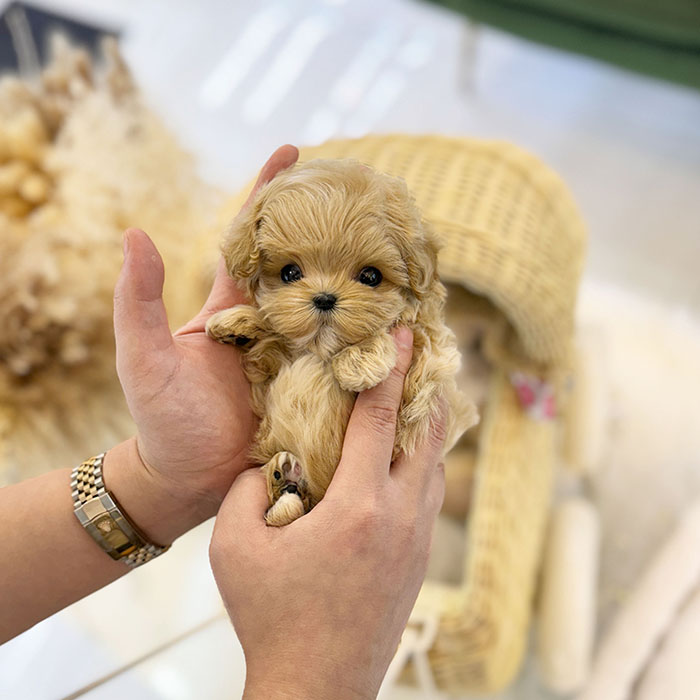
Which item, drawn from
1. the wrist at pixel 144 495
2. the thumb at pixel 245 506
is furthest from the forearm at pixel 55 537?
the thumb at pixel 245 506

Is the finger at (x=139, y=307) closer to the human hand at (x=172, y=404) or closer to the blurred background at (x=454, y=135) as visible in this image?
the human hand at (x=172, y=404)

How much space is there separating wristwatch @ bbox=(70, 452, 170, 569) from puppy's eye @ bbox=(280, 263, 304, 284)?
330mm

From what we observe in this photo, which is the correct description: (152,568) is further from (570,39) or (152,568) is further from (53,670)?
(570,39)

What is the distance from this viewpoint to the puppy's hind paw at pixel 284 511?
25.7 inches

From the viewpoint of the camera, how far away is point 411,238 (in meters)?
0.64

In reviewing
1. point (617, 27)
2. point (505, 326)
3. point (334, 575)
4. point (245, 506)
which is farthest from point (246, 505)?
point (617, 27)

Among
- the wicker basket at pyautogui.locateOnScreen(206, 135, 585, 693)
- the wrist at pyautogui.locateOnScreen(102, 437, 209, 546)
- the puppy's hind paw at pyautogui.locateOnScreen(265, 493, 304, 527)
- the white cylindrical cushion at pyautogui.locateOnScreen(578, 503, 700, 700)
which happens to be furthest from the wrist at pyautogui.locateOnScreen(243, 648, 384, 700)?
the white cylindrical cushion at pyautogui.locateOnScreen(578, 503, 700, 700)

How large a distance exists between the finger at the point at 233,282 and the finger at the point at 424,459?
220 mm

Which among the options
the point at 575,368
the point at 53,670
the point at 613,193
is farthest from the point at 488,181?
the point at 613,193

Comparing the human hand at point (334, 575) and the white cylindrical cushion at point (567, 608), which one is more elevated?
the human hand at point (334, 575)

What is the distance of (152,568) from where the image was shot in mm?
1065

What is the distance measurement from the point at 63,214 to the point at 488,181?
2.64ft

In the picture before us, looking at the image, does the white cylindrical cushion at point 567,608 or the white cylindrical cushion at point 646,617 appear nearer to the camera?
the white cylindrical cushion at point 646,617

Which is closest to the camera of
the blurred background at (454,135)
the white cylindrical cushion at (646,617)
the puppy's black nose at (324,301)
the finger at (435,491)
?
the puppy's black nose at (324,301)
